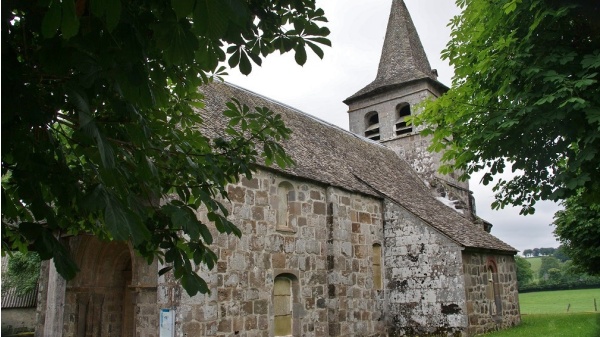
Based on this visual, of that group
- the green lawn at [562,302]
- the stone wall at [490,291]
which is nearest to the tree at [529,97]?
the stone wall at [490,291]

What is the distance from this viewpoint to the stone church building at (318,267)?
420 inches

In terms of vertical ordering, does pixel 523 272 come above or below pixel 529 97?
below

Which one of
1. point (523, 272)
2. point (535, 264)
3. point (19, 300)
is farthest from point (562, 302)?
point (535, 264)

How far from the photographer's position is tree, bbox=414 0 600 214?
6738mm

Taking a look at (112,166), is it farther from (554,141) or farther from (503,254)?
(503,254)

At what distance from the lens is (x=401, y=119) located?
2381 cm

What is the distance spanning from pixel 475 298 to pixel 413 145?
30.1 ft

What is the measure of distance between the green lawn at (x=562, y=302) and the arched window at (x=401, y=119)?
609 inches

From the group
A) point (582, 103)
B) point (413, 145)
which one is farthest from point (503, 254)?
point (582, 103)

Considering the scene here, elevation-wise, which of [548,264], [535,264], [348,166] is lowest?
[548,264]

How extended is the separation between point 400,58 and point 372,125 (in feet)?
13.1

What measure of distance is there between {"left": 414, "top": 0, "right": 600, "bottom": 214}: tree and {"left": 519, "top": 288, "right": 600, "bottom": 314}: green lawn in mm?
25400

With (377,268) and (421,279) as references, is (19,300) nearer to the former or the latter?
(377,268)

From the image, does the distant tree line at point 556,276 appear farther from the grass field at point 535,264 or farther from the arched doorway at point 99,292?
the arched doorway at point 99,292
